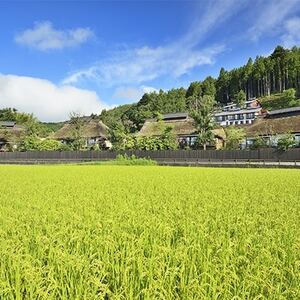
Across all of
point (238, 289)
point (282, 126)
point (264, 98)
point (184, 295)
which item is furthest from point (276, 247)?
point (264, 98)

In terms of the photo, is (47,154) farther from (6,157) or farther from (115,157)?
(115,157)

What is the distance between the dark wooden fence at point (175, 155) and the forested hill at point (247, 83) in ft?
117

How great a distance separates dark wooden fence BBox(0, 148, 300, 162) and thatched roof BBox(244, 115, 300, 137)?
1017cm

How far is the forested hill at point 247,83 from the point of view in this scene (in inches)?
3804

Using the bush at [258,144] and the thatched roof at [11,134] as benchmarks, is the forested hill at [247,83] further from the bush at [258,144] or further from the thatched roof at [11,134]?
the bush at [258,144]

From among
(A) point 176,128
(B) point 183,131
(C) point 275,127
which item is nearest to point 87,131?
(A) point 176,128

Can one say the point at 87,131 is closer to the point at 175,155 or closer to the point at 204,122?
the point at 204,122

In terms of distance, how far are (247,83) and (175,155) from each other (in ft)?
245

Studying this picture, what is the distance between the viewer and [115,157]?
45125 millimetres

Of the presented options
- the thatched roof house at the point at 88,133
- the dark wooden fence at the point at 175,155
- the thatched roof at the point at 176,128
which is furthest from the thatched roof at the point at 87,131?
the dark wooden fence at the point at 175,155

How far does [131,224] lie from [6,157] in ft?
157

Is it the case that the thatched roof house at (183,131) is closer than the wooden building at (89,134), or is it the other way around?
the thatched roof house at (183,131)

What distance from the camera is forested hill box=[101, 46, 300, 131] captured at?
96625mm

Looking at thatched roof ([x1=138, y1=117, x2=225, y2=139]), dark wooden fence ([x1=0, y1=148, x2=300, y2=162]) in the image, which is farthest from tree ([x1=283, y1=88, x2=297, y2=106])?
dark wooden fence ([x1=0, y1=148, x2=300, y2=162])
